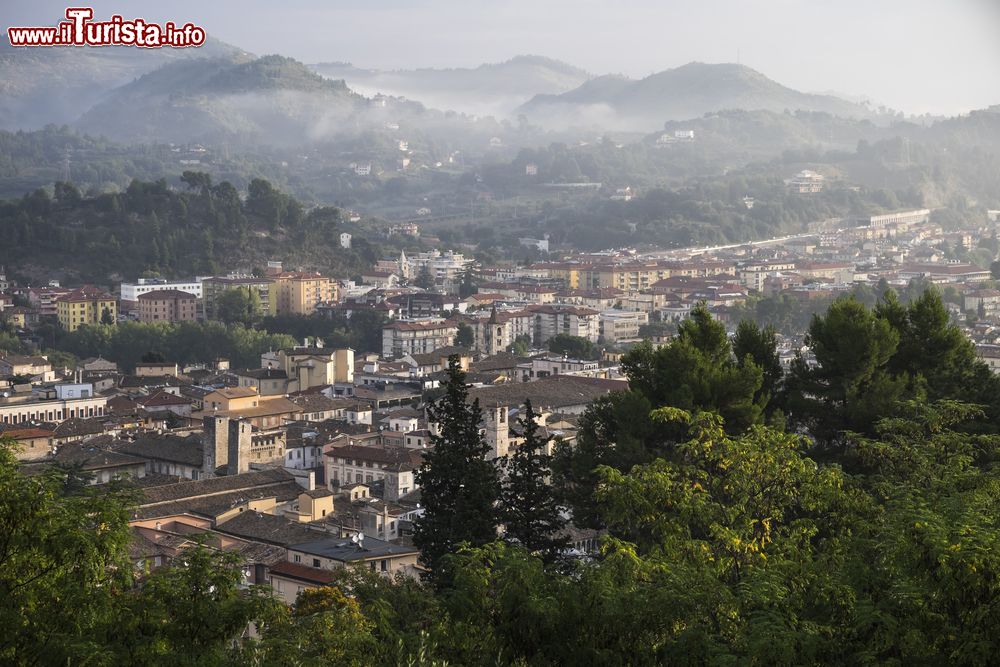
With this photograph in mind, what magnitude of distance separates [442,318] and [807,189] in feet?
158

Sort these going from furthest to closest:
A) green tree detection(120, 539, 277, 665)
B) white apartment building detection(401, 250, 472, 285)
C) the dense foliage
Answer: white apartment building detection(401, 250, 472, 285) < green tree detection(120, 539, 277, 665) < the dense foliage

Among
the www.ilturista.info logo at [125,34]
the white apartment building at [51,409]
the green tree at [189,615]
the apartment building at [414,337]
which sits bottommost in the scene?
the white apartment building at [51,409]

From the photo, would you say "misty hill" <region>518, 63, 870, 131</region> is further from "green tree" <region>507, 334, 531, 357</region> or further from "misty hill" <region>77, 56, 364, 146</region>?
"green tree" <region>507, 334, 531, 357</region>

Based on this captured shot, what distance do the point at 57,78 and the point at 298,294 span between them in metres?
144

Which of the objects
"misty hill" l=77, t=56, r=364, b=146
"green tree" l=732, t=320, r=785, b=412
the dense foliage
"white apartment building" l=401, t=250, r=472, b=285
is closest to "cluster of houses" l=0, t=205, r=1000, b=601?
"white apartment building" l=401, t=250, r=472, b=285

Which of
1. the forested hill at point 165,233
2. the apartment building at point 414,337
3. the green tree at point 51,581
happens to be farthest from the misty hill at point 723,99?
the green tree at point 51,581

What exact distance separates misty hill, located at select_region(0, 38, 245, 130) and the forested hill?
117 m

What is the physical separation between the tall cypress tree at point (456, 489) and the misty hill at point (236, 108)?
132124 millimetres

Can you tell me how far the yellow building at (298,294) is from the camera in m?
48.5

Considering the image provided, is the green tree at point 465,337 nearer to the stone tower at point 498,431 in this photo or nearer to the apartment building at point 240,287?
the apartment building at point 240,287

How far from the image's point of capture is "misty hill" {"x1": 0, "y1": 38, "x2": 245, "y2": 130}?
170875 millimetres

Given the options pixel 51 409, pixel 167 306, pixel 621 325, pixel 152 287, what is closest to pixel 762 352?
pixel 51 409

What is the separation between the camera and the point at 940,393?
501 inches

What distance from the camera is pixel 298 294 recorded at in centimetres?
4869
